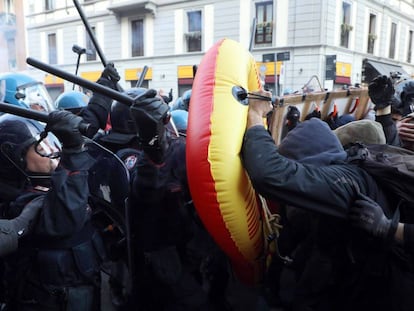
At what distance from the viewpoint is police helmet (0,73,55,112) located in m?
3.30

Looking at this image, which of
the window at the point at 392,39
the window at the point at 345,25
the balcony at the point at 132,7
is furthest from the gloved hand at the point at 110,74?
the window at the point at 392,39

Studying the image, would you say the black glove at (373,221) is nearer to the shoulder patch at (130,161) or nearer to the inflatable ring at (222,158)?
the inflatable ring at (222,158)

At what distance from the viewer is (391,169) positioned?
121 cm

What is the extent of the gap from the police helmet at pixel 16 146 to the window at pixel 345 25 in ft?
47.1

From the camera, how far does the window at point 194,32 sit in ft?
49.3

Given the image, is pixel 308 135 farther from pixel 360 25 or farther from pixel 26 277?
pixel 360 25

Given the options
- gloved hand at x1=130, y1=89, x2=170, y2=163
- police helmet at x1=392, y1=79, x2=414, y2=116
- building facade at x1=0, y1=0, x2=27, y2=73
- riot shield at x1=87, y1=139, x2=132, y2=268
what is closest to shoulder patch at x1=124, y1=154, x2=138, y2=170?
riot shield at x1=87, y1=139, x2=132, y2=268

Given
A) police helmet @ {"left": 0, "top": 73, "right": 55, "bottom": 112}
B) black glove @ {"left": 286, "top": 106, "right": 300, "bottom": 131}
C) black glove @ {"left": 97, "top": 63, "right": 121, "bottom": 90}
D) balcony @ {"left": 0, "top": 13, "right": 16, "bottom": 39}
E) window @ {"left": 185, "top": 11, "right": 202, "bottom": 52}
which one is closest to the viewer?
black glove @ {"left": 97, "top": 63, "right": 121, "bottom": 90}

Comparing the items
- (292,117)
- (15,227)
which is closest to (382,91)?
(292,117)

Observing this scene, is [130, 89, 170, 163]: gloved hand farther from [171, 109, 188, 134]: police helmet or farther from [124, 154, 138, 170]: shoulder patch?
[171, 109, 188, 134]: police helmet

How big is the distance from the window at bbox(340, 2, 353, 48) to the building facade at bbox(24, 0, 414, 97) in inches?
1.5

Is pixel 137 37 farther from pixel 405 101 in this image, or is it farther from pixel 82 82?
pixel 82 82

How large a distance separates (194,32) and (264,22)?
3066 millimetres

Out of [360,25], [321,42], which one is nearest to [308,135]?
[321,42]
